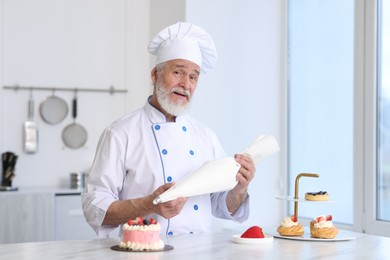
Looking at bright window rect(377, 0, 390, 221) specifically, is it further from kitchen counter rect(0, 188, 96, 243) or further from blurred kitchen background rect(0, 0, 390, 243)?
kitchen counter rect(0, 188, 96, 243)

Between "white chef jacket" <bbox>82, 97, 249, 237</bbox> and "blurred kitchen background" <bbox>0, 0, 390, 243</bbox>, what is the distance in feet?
5.96

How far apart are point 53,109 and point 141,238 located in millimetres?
3003

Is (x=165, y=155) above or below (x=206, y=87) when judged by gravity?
below

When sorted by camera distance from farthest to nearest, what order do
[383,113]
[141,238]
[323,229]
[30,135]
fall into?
[30,135] < [383,113] < [323,229] < [141,238]

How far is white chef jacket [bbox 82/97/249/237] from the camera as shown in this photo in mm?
2504

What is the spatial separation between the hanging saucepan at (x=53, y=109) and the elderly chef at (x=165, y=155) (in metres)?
2.22

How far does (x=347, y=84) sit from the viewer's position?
432cm

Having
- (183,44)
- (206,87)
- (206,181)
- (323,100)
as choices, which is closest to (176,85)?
(183,44)

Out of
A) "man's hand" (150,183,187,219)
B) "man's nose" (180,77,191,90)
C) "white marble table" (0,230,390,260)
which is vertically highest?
"man's nose" (180,77,191,90)

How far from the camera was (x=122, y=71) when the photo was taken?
516cm

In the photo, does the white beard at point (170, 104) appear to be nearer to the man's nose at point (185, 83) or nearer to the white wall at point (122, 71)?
the man's nose at point (185, 83)

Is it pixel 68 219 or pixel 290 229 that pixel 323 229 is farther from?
pixel 68 219

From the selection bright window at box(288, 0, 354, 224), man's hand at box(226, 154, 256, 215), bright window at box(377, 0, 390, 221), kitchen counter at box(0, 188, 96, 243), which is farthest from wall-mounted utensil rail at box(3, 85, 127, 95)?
man's hand at box(226, 154, 256, 215)

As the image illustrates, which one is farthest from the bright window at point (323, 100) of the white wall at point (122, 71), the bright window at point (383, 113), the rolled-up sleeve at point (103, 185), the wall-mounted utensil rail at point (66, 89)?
the rolled-up sleeve at point (103, 185)
